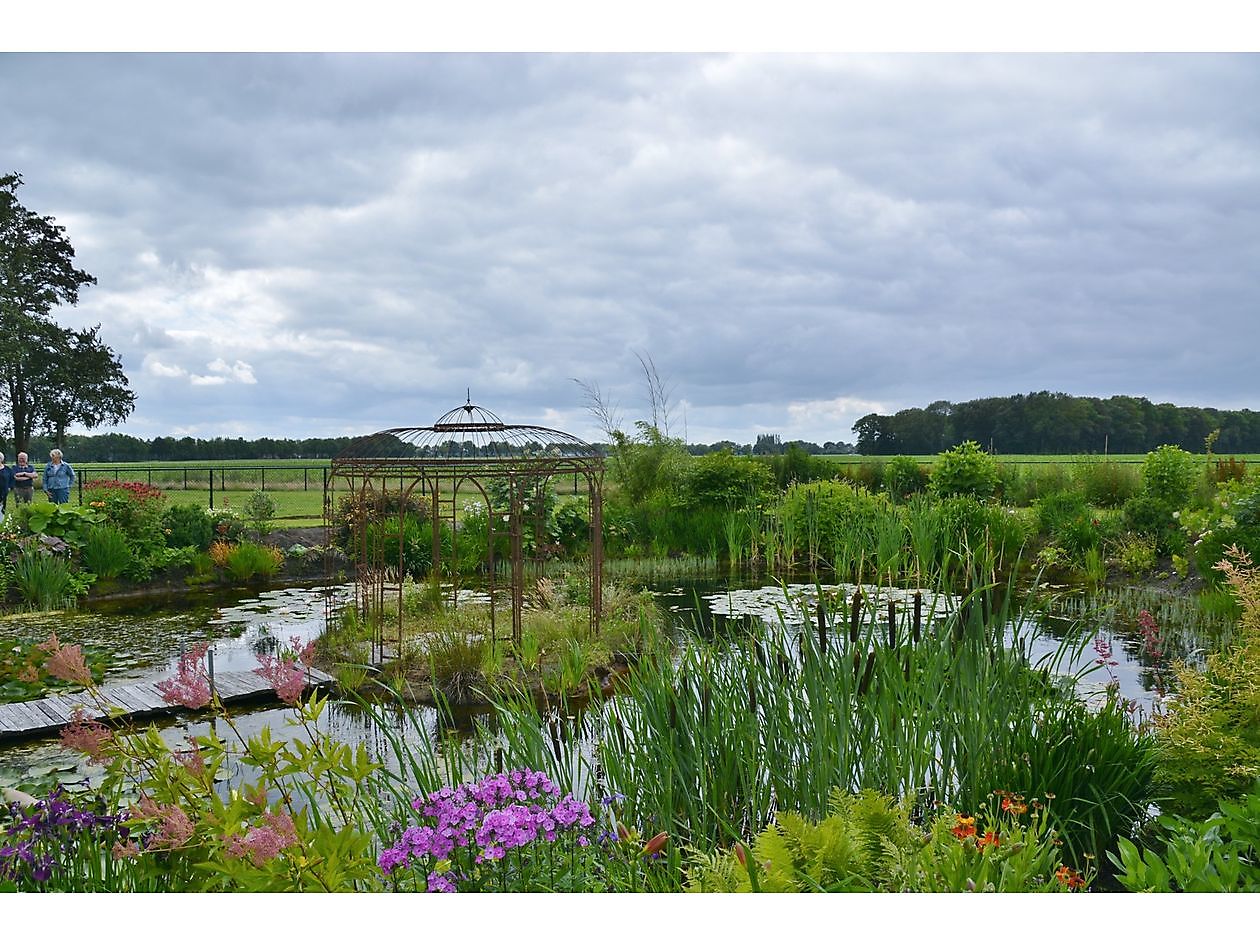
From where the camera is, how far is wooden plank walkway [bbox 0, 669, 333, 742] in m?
5.28

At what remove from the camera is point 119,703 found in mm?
5500

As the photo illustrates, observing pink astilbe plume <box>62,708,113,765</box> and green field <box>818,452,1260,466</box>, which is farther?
green field <box>818,452,1260,466</box>

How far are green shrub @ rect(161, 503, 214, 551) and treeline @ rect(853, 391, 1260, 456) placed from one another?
1379 centimetres

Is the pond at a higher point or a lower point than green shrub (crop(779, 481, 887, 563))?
lower

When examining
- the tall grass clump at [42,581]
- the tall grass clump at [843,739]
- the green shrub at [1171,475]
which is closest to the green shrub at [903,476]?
the green shrub at [1171,475]

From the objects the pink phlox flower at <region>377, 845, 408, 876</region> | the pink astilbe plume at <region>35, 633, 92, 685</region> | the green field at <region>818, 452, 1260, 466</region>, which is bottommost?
the pink phlox flower at <region>377, 845, 408, 876</region>

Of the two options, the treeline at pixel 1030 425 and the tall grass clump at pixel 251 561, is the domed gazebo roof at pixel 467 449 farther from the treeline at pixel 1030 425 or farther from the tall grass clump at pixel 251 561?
the treeline at pixel 1030 425

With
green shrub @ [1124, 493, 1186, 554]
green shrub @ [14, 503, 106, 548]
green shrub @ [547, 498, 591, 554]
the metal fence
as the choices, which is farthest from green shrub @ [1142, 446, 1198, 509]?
the metal fence

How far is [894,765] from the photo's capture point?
2955 mm

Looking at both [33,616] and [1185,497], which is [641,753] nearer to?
[33,616]

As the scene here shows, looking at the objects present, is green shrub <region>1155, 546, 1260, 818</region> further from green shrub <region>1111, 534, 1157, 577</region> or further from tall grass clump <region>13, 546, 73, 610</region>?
tall grass clump <region>13, 546, 73, 610</region>

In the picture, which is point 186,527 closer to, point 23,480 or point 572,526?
point 23,480

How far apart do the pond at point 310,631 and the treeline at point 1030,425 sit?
11.1 m

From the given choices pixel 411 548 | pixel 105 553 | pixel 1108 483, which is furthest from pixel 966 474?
pixel 105 553
